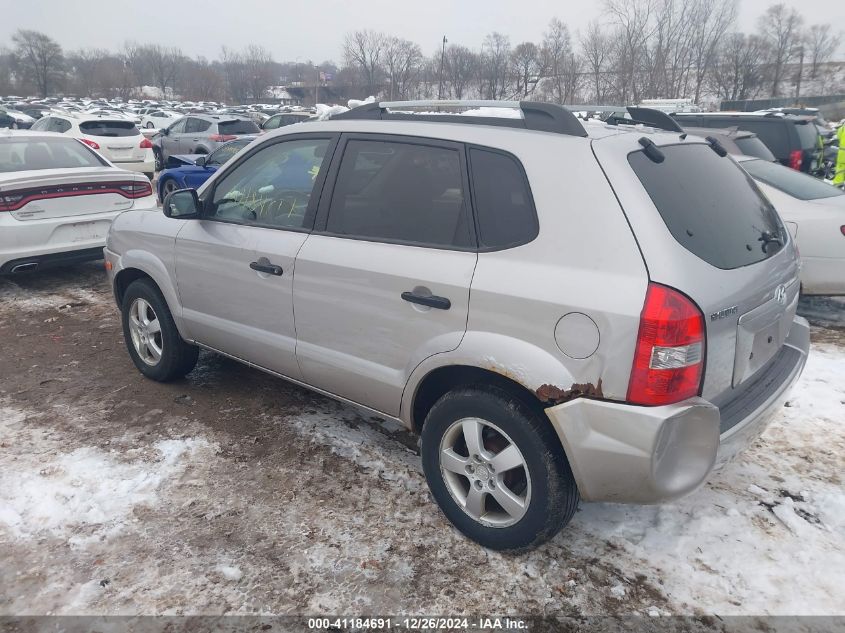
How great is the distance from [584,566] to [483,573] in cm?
45

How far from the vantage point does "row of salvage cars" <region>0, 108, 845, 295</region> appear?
5566 mm

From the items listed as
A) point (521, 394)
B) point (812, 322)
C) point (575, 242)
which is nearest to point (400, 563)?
point (521, 394)

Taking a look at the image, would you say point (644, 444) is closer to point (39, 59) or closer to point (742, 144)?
point (742, 144)

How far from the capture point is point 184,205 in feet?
12.5

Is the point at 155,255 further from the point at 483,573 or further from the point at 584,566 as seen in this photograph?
the point at 584,566

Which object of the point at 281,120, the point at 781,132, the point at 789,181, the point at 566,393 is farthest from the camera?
the point at 281,120

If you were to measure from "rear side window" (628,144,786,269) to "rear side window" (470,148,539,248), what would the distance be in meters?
0.45

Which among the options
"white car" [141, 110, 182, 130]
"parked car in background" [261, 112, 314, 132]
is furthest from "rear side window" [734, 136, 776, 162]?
"white car" [141, 110, 182, 130]

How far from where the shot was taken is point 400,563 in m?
2.75

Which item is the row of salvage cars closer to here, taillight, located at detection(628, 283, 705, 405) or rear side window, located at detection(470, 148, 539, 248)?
rear side window, located at detection(470, 148, 539, 248)

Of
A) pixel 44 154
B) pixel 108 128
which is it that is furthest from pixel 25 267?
pixel 108 128

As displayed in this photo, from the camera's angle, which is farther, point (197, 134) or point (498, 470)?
point (197, 134)

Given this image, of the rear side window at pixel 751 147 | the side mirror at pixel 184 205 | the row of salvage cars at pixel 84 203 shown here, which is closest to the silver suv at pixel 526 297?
the side mirror at pixel 184 205

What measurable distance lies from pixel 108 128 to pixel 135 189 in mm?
10389
